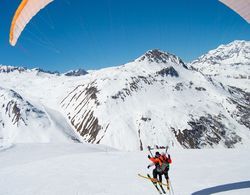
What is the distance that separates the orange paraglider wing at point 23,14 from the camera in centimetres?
1044

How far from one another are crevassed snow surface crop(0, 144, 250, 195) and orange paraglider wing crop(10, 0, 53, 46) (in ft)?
25.5

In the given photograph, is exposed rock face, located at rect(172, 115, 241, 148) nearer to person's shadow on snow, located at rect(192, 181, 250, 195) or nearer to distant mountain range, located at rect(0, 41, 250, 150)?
distant mountain range, located at rect(0, 41, 250, 150)

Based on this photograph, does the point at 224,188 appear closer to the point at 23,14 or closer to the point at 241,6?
the point at 241,6

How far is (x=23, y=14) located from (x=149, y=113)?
14394cm

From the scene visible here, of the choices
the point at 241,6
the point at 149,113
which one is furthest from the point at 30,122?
the point at 241,6

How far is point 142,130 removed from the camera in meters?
138

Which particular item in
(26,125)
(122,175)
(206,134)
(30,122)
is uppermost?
(30,122)

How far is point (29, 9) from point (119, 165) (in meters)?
13.6

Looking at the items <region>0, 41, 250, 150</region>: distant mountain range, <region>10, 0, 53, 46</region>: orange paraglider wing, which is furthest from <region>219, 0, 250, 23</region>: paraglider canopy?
<region>0, 41, 250, 150</region>: distant mountain range

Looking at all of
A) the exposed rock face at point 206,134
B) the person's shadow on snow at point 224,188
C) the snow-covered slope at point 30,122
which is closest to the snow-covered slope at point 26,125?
the snow-covered slope at point 30,122

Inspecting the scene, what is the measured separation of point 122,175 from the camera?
714 inches

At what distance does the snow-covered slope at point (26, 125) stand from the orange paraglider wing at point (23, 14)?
105534 millimetres

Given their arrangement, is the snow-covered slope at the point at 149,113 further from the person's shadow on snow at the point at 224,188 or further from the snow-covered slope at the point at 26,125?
the person's shadow on snow at the point at 224,188

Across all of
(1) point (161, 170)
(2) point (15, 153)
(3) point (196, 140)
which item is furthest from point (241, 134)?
(1) point (161, 170)
